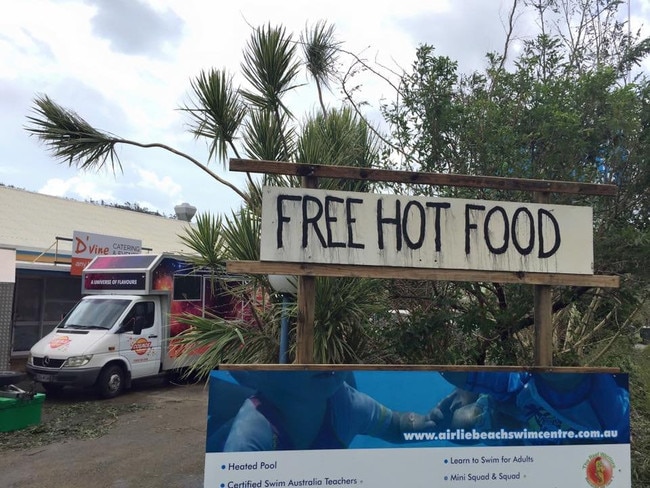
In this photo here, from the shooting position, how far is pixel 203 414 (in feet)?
30.9

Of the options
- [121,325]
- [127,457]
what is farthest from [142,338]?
[127,457]

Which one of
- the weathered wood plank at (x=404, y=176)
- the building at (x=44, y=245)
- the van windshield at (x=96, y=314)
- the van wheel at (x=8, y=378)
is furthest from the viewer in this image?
the building at (x=44, y=245)

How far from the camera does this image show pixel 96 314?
1131cm

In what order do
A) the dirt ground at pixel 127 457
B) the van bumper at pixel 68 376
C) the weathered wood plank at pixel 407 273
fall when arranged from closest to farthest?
the weathered wood plank at pixel 407 273
the dirt ground at pixel 127 457
the van bumper at pixel 68 376

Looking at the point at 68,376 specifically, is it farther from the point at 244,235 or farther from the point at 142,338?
the point at 244,235

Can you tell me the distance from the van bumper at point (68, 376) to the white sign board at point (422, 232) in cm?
854

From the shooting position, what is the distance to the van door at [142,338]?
11078mm

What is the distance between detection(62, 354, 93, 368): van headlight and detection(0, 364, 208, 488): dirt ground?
55.5 inches

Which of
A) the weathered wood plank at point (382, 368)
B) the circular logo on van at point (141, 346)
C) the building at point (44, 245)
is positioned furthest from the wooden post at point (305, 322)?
the building at point (44, 245)

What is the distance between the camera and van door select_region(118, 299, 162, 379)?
36.3 feet

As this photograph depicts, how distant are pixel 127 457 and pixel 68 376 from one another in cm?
383

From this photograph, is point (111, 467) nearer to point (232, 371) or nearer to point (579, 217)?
point (232, 371)

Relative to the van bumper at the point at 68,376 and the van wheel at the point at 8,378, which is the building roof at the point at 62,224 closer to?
the van bumper at the point at 68,376

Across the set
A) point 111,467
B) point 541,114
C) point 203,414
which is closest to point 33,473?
point 111,467
